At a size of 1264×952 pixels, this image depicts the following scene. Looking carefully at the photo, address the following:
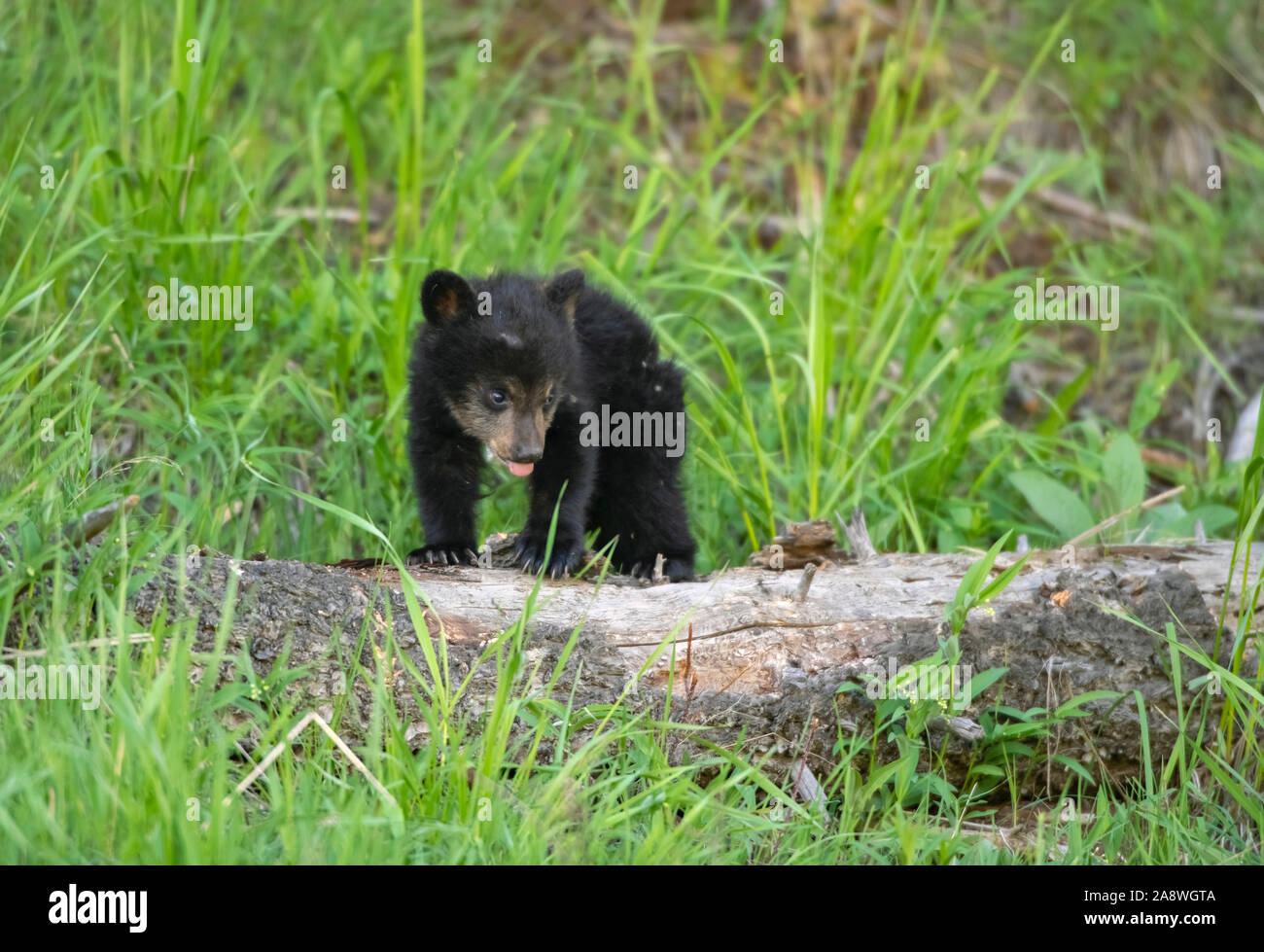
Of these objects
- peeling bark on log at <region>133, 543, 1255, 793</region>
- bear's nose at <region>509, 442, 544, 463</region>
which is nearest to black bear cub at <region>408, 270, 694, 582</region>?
bear's nose at <region>509, 442, 544, 463</region>

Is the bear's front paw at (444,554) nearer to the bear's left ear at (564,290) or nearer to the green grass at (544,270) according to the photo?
the green grass at (544,270)

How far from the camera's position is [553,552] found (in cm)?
448

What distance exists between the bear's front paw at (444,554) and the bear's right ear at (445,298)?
83 cm

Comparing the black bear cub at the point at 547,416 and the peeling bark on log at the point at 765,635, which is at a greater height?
the black bear cub at the point at 547,416

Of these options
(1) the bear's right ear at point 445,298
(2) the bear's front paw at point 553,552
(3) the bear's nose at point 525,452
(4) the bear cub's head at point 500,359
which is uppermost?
(1) the bear's right ear at point 445,298

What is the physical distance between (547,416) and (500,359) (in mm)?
281

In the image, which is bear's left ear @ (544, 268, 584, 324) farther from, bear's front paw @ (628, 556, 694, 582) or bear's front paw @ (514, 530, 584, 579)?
bear's front paw @ (628, 556, 694, 582)

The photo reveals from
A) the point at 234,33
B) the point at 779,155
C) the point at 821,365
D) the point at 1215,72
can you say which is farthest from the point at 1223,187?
the point at 234,33

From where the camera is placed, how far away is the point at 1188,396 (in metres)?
7.83

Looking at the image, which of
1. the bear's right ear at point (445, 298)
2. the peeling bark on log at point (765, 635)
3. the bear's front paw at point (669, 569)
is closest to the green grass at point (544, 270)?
the peeling bark on log at point (765, 635)

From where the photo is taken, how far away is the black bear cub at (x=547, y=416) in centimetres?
454

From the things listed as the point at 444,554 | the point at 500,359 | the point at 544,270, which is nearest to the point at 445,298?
the point at 500,359

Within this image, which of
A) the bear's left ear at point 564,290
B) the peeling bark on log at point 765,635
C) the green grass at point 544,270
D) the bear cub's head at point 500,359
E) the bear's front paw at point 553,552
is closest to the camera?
the green grass at point 544,270

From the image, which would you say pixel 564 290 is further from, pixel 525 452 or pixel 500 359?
pixel 525 452
